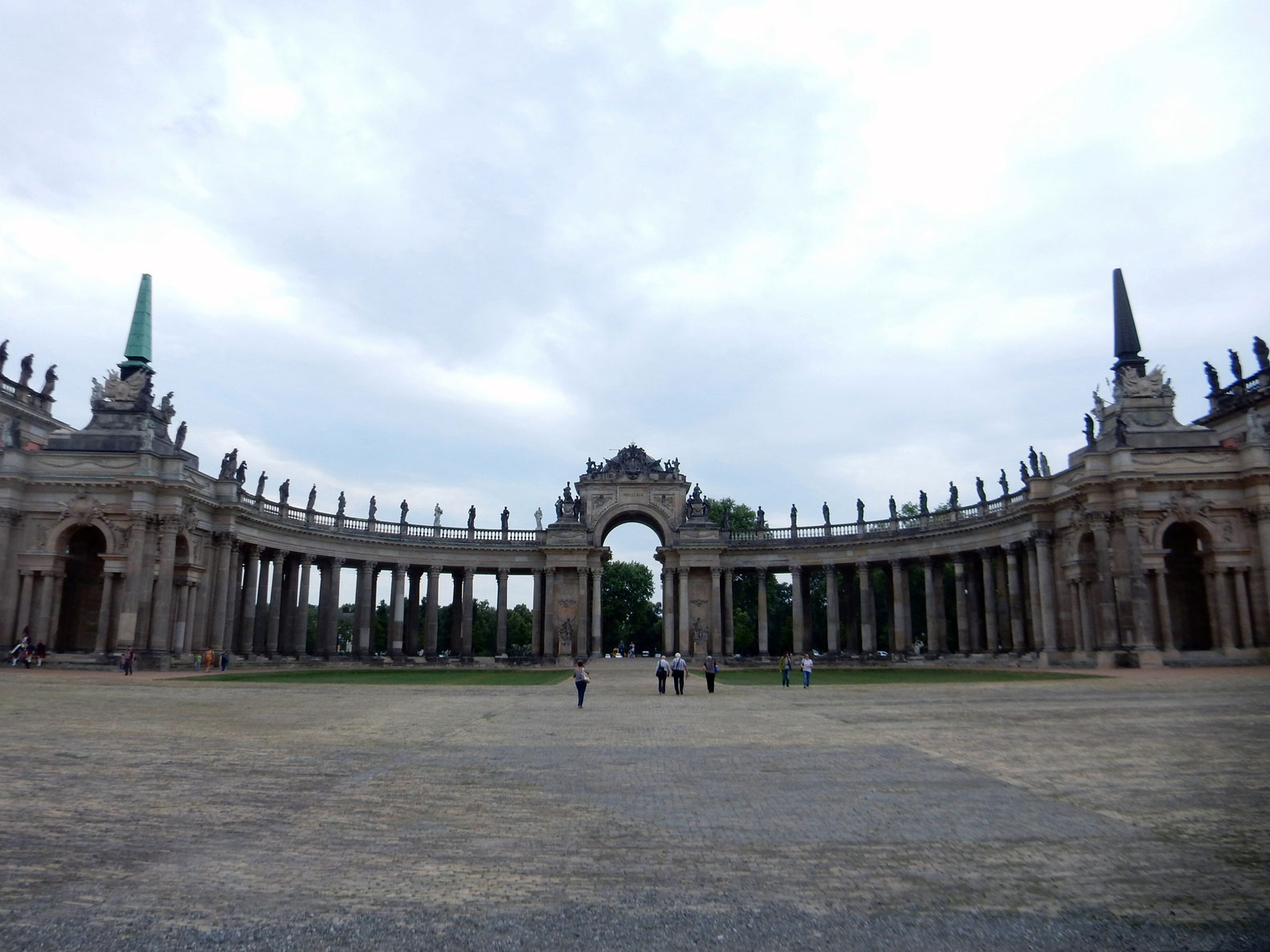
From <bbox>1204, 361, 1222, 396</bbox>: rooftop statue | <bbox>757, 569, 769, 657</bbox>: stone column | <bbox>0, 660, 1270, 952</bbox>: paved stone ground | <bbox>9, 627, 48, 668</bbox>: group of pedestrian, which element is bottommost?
<bbox>0, 660, 1270, 952</bbox>: paved stone ground

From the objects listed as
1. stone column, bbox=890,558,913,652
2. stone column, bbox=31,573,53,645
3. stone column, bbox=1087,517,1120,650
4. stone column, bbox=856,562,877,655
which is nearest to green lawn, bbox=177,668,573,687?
stone column, bbox=31,573,53,645

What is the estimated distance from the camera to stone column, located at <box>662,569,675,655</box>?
253ft

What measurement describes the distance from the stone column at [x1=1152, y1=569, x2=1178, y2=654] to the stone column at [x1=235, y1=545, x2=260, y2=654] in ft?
199

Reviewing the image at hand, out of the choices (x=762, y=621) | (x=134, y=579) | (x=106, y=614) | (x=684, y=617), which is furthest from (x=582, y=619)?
(x=106, y=614)

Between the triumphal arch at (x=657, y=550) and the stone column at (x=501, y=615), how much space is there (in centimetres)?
23

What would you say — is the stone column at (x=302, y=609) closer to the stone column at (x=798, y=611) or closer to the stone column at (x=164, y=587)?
the stone column at (x=164, y=587)

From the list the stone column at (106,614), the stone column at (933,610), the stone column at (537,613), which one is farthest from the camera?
the stone column at (537,613)

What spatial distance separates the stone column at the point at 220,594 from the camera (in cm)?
6044

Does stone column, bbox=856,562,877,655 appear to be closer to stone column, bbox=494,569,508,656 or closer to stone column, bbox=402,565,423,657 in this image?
stone column, bbox=494,569,508,656

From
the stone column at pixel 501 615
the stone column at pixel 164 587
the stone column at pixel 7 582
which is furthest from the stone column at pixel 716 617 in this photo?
the stone column at pixel 7 582

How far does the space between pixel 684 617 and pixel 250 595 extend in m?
35.0

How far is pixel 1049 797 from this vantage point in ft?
43.6

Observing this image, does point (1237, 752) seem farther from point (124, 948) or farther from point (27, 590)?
point (27, 590)

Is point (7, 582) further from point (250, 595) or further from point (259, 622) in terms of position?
point (259, 622)
